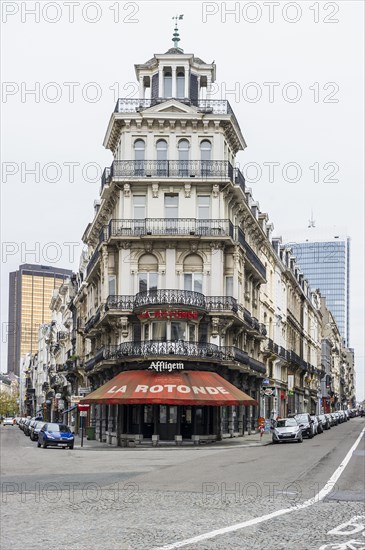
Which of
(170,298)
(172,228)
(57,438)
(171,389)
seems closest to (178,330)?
(170,298)

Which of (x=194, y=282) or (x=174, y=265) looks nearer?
(x=174, y=265)

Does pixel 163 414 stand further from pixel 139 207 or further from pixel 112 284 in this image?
pixel 139 207

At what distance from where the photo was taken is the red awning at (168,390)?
43406 millimetres

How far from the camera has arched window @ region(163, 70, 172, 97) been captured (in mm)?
52247

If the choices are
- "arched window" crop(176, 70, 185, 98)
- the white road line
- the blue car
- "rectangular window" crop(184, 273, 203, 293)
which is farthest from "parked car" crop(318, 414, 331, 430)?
the white road line

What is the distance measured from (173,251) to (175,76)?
1139 cm

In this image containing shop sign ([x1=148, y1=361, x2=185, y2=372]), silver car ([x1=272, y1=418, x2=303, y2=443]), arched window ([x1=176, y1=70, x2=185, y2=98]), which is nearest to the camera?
shop sign ([x1=148, y1=361, x2=185, y2=372])

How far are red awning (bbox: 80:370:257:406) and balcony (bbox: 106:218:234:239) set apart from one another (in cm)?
808

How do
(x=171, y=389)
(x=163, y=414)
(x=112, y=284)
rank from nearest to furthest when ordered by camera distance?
(x=171, y=389), (x=163, y=414), (x=112, y=284)

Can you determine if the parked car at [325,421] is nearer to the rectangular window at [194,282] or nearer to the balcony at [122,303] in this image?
the rectangular window at [194,282]

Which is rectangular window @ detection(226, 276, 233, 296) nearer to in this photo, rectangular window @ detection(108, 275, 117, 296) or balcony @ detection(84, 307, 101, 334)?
rectangular window @ detection(108, 275, 117, 296)

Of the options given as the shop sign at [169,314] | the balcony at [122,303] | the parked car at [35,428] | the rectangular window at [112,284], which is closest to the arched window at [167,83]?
the rectangular window at [112,284]

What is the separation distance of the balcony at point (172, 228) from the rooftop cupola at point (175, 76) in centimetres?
801

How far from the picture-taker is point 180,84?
172 feet
